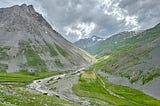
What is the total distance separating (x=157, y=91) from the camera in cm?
15000

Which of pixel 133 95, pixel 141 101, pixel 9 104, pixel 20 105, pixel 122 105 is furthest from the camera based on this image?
pixel 133 95

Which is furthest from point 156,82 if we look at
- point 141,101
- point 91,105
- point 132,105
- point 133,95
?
point 91,105

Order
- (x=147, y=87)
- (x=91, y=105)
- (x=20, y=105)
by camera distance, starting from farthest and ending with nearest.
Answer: (x=147, y=87) → (x=91, y=105) → (x=20, y=105)

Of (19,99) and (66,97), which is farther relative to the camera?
(66,97)

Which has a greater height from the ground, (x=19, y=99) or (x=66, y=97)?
(x=19, y=99)

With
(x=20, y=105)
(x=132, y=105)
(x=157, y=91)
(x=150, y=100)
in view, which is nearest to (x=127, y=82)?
(x=157, y=91)

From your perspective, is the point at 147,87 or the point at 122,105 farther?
the point at 147,87

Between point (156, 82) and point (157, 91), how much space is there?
18.6 m

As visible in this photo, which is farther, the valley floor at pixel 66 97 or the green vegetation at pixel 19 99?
the valley floor at pixel 66 97

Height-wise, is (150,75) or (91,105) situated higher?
(150,75)

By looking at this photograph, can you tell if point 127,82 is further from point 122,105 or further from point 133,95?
point 122,105

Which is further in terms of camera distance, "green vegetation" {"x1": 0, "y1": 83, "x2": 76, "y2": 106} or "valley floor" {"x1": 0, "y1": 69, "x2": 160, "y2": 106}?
"valley floor" {"x1": 0, "y1": 69, "x2": 160, "y2": 106}

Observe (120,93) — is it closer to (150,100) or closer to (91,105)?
(150,100)

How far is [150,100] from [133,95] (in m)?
14.8
